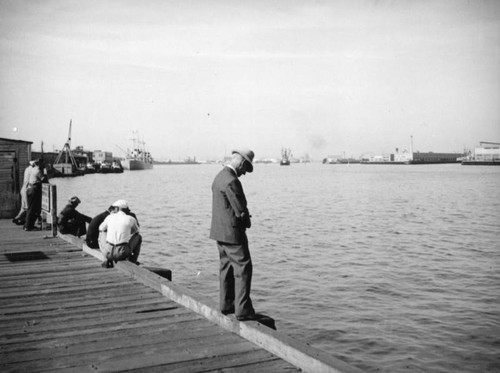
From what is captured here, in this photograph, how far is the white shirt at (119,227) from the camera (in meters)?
8.61

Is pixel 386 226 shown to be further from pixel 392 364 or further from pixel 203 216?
pixel 392 364

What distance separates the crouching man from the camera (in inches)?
340

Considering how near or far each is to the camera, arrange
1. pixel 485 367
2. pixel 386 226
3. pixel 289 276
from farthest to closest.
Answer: pixel 386 226 < pixel 289 276 < pixel 485 367

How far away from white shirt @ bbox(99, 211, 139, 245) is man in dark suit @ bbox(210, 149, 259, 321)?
149 inches

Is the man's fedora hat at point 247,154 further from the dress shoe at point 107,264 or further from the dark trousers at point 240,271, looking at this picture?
the dress shoe at point 107,264

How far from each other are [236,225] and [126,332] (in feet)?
6.00

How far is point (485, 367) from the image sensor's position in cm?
816

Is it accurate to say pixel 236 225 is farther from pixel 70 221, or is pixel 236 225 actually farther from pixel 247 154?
pixel 70 221

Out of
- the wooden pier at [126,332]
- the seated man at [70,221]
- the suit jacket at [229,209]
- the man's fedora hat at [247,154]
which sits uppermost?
the man's fedora hat at [247,154]

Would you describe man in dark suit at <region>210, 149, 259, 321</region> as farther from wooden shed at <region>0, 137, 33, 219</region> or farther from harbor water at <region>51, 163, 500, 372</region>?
wooden shed at <region>0, 137, 33, 219</region>

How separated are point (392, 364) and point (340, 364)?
4969 millimetres

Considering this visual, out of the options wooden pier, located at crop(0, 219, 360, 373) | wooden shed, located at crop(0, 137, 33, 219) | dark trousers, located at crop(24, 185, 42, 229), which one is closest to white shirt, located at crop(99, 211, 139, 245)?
wooden pier, located at crop(0, 219, 360, 373)

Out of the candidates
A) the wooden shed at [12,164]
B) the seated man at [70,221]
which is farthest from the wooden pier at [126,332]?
the wooden shed at [12,164]

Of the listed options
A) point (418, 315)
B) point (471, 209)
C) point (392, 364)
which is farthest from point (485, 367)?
point (471, 209)
